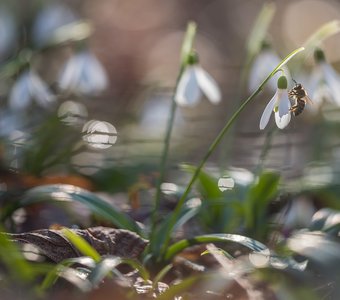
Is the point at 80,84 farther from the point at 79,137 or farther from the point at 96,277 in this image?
the point at 96,277

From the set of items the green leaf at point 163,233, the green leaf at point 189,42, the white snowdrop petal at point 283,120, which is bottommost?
the green leaf at point 163,233

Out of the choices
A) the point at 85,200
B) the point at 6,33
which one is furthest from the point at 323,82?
the point at 6,33

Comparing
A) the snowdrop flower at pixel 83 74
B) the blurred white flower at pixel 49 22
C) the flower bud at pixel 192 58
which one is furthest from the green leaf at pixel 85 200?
the blurred white flower at pixel 49 22

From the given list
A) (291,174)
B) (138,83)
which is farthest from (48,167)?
(138,83)

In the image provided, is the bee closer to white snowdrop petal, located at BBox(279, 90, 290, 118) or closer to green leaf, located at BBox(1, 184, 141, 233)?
white snowdrop petal, located at BBox(279, 90, 290, 118)

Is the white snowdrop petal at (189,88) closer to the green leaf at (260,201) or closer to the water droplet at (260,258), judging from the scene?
the green leaf at (260,201)

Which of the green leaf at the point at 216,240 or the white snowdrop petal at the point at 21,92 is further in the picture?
the white snowdrop petal at the point at 21,92

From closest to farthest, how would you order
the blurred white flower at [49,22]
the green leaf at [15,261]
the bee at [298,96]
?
the green leaf at [15,261]
the bee at [298,96]
the blurred white flower at [49,22]
